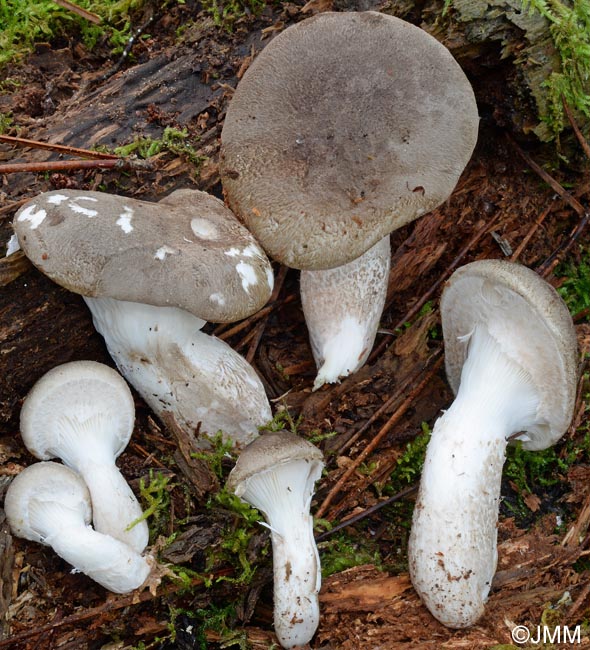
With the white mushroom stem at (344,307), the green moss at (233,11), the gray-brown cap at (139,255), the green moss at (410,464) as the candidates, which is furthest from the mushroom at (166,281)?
the green moss at (233,11)

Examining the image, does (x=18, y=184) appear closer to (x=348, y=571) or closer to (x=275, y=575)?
(x=275, y=575)

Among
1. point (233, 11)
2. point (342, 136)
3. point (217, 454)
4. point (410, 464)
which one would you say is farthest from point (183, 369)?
point (233, 11)

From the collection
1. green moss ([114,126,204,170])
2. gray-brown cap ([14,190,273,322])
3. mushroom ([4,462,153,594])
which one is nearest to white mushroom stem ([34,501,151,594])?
mushroom ([4,462,153,594])

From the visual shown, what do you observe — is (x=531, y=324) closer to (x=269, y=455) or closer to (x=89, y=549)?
(x=269, y=455)

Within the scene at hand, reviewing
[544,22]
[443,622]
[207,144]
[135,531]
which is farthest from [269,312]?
[544,22]

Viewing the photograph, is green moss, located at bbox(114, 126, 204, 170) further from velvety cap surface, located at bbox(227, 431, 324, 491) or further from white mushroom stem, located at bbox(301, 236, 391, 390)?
velvety cap surface, located at bbox(227, 431, 324, 491)

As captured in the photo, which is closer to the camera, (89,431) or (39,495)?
(39,495)
